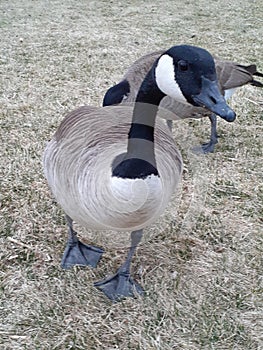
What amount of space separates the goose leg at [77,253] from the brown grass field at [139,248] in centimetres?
4

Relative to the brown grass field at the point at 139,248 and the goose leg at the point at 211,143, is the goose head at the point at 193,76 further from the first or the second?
the goose leg at the point at 211,143

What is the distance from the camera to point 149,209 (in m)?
1.87

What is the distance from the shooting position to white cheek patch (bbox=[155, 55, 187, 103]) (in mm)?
1714

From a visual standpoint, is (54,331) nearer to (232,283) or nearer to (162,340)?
(162,340)

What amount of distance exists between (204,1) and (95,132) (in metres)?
6.34

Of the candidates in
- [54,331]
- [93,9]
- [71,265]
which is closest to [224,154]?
[71,265]

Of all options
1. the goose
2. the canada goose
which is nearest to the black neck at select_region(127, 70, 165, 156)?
the goose

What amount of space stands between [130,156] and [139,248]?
84 cm

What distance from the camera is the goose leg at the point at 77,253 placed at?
7.80 ft

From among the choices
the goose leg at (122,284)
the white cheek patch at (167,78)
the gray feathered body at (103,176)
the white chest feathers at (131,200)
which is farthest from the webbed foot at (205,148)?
the white cheek patch at (167,78)

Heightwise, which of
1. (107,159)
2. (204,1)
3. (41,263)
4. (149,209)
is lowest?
(204,1)

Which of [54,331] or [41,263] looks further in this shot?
[41,263]

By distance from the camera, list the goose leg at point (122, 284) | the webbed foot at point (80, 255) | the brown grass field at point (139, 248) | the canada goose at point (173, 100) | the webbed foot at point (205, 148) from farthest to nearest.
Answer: the webbed foot at point (205, 148)
the canada goose at point (173, 100)
the webbed foot at point (80, 255)
the goose leg at point (122, 284)
the brown grass field at point (139, 248)

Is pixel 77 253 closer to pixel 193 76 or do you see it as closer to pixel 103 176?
pixel 103 176
